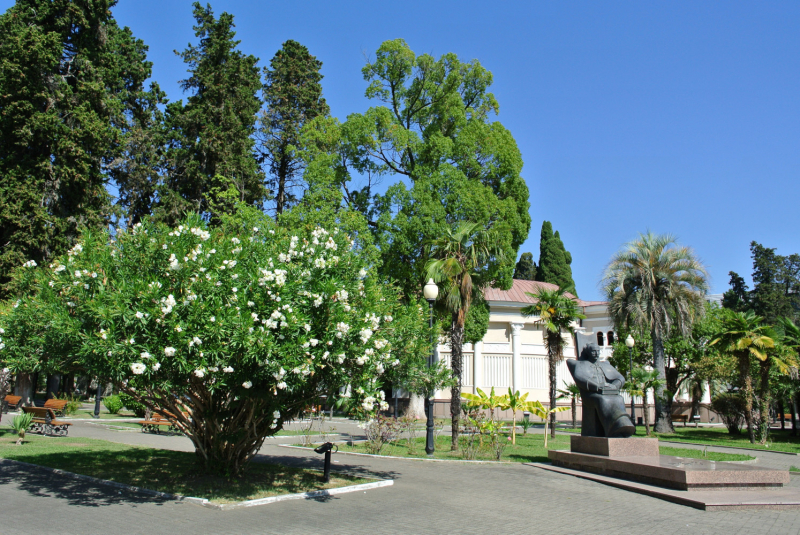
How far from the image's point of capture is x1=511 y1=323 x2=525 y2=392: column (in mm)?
36753

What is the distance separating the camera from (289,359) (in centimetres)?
742

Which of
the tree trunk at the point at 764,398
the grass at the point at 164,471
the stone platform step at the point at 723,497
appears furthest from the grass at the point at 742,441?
the grass at the point at 164,471

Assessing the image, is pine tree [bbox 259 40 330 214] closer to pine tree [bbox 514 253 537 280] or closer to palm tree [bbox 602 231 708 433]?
palm tree [bbox 602 231 708 433]

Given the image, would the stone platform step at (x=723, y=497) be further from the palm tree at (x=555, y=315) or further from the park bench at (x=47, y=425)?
the park bench at (x=47, y=425)

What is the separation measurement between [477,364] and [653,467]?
25.9 metres

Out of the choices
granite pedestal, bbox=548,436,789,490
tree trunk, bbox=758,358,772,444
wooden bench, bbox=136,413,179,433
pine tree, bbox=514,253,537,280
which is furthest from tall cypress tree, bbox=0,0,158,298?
pine tree, bbox=514,253,537,280

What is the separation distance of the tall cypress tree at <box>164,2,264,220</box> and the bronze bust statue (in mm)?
22227

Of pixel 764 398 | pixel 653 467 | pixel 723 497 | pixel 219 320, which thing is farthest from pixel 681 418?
pixel 219 320

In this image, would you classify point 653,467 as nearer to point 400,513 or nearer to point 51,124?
point 400,513

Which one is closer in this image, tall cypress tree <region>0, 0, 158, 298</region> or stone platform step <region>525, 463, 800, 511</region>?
stone platform step <region>525, 463, 800, 511</region>

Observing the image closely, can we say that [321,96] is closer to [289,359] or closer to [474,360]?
[474,360]

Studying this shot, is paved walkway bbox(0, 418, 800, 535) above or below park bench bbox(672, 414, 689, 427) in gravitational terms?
above

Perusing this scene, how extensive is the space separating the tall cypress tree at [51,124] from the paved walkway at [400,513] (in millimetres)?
16217

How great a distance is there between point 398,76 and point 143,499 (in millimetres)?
23155
